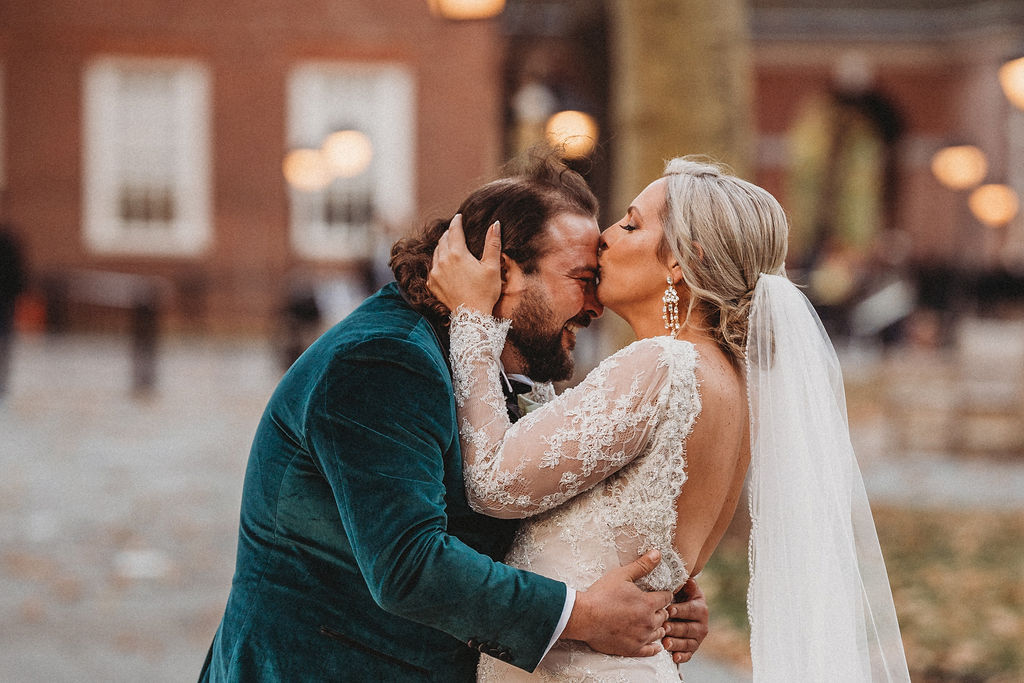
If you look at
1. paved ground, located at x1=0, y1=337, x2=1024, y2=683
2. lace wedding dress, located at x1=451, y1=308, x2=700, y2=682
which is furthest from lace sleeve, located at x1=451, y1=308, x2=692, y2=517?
paved ground, located at x1=0, y1=337, x2=1024, y2=683

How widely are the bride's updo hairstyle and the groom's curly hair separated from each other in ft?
0.75

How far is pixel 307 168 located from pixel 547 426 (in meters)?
17.2

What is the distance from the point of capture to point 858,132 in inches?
1041

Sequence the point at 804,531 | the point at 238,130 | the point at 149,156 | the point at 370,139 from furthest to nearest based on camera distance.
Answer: the point at 149,156 < the point at 370,139 < the point at 238,130 < the point at 804,531

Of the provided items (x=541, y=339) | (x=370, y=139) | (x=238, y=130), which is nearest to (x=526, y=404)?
(x=541, y=339)

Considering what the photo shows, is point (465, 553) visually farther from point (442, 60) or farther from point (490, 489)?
point (442, 60)

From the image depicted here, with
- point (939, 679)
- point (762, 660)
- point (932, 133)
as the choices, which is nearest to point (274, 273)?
point (932, 133)

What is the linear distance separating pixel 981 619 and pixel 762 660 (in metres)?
4.16

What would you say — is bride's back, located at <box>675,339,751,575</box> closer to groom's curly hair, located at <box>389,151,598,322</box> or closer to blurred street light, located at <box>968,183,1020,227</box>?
groom's curly hair, located at <box>389,151,598,322</box>

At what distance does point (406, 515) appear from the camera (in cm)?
215

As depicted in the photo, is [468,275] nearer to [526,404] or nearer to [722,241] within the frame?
[526,404]

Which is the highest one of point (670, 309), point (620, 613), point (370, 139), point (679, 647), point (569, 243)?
point (370, 139)

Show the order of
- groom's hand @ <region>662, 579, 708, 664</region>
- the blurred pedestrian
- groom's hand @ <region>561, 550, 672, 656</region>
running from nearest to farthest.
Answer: groom's hand @ <region>561, 550, 672, 656</region> < groom's hand @ <region>662, 579, 708, 664</region> < the blurred pedestrian

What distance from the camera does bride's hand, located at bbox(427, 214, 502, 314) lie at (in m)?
2.50
